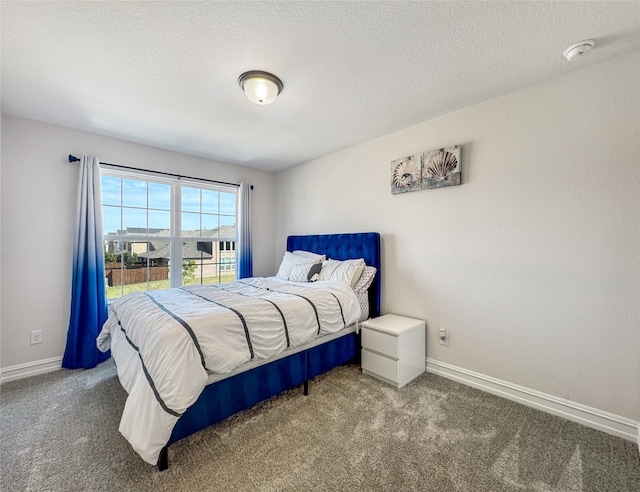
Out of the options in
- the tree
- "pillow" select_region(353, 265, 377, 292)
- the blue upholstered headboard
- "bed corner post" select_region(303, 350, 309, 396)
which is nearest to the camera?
"bed corner post" select_region(303, 350, 309, 396)

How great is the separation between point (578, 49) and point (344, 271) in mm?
2305

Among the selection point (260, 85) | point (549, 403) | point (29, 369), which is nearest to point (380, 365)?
point (549, 403)

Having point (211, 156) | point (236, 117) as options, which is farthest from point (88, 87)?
point (211, 156)

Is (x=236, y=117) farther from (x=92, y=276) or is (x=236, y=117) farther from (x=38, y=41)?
(x=92, y=276)

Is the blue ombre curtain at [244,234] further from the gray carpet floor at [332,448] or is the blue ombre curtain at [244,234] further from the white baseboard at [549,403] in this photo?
the white baseboard at [549,403]

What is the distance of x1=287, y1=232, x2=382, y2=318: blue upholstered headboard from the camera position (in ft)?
9.59

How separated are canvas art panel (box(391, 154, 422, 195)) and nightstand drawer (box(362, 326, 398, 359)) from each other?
143 centimetres

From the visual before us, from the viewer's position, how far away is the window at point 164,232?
10.2ft

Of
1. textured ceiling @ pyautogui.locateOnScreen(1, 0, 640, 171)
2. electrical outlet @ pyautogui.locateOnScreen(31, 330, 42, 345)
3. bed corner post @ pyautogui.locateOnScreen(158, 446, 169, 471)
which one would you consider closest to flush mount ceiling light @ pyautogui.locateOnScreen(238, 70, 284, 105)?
textured ceiling @ pyautogui.locateOnScreen(1, 0, 640, 171)

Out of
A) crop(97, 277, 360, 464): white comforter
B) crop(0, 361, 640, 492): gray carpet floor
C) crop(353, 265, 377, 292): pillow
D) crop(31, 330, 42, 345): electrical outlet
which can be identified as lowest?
crop(0, 361, 640, 492): gray carpet floor

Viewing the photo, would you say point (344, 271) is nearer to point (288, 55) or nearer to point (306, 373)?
point (306, 373)

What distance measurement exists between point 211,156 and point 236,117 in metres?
1.33

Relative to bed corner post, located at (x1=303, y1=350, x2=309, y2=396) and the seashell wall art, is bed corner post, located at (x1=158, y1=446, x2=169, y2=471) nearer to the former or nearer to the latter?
bed corner post, located at (x1=303, y1=350, x2=309, y2=396)

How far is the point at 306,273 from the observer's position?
309 cm
